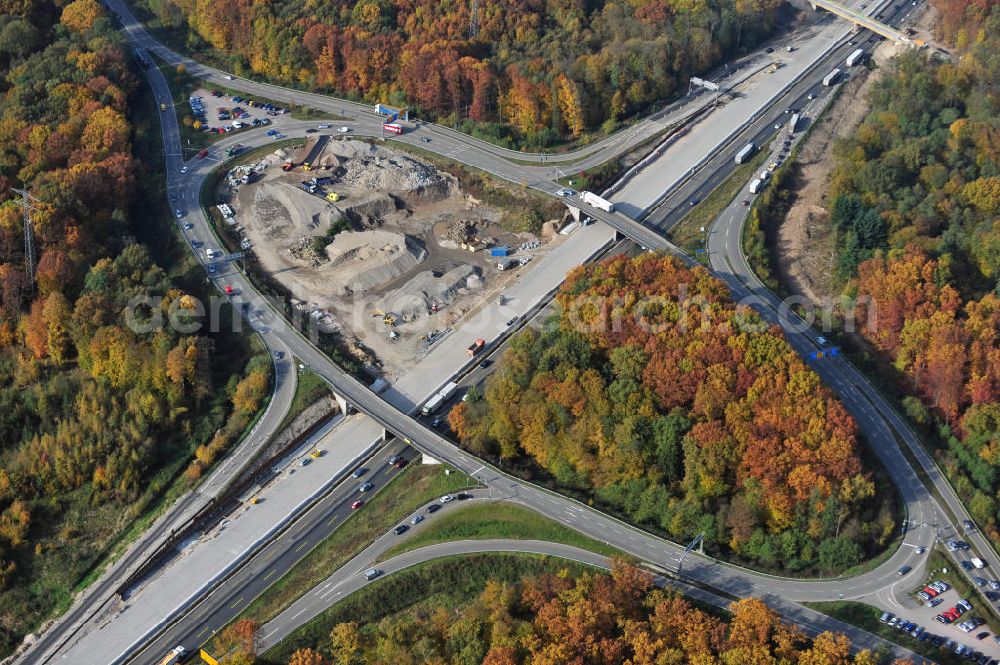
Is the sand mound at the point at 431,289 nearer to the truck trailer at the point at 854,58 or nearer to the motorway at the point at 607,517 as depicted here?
the motorway at the point at 607,517

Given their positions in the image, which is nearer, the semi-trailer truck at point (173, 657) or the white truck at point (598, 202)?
the semi-trailer truck at point (173, 657)

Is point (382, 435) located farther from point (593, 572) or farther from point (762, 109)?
point (762, 109)

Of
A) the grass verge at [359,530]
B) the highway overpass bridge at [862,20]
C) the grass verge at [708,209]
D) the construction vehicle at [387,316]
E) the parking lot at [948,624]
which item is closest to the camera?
the parking lot at [948,624]

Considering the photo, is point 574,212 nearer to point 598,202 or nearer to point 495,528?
point 598,202

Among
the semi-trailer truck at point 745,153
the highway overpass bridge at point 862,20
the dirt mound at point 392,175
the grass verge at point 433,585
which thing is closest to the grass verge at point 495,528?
the grass verge at point 433,585

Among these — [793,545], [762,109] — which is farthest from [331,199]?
[793,545]

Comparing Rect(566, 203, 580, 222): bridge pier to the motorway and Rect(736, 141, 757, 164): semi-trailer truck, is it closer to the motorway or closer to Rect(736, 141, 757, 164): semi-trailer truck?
Rect(736, 141, 757, 164): semi-trailer truck
